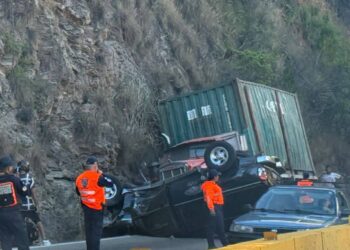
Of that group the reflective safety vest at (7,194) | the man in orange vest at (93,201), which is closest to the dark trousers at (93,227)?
the man in orange vest at (93,201)

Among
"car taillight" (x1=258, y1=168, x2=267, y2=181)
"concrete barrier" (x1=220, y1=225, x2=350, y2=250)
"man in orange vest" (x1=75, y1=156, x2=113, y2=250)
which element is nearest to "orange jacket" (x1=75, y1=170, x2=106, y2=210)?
"man in orange vest" (x1=75, y1=156, x2=113, y2=250)

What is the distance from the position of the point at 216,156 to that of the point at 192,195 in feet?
4.75

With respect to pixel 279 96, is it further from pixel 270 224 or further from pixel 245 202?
pixel 270 224

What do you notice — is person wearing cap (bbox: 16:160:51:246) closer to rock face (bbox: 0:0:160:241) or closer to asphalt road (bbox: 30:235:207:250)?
asphalt road (bbox: 30:235:207:250)

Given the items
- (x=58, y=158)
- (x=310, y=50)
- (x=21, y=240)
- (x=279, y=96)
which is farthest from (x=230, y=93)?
(x=310, y=50)

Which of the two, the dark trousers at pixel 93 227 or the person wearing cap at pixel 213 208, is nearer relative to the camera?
the dark trousers at pixel 93 227

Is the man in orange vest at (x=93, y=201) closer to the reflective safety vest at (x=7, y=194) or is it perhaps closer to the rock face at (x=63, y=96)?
the reflective safety vest at (x=7, y=194)

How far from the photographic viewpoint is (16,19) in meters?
22.3

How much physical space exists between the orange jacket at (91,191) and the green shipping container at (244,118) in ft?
29.4

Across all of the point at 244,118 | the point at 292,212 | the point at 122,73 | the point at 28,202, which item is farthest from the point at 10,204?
the point at 122,73

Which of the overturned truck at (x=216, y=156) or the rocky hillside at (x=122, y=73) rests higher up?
the rocky hillside at (x=122, y=73)

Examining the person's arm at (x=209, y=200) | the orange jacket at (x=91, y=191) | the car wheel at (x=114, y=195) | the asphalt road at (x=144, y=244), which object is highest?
the orange jacket at (x=91, y=191)

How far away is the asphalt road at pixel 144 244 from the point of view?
15953 mm

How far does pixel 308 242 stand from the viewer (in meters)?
9.02
